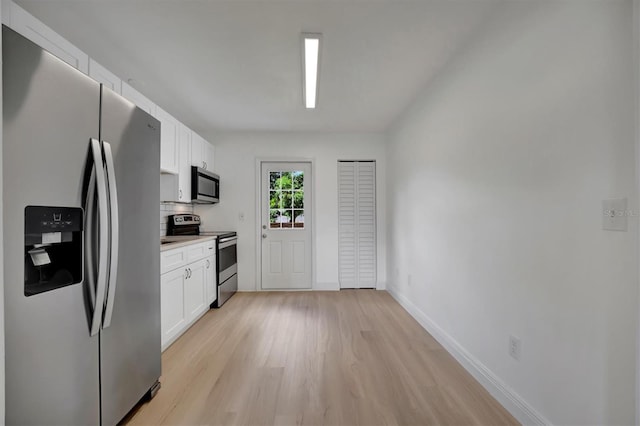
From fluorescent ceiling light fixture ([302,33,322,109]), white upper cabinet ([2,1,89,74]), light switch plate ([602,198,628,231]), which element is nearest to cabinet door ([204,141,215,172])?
fluorescent ceiling light fixture ([302,33,322,109])

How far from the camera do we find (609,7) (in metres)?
1.14

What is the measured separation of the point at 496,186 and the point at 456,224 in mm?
547

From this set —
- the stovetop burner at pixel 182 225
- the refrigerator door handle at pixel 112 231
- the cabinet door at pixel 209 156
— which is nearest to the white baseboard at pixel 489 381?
the refrigerator door handle at pixel 112 231

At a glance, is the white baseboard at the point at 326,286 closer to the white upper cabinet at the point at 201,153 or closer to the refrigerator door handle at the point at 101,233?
the white upper cabinet at the point at 201,153

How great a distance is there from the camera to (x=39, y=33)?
1627 mm

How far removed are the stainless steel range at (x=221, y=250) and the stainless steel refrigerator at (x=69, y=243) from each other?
6.33 feet

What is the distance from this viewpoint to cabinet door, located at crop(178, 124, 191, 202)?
10.6ft

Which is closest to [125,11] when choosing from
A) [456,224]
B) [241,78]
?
[241,78]

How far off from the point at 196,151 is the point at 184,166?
444mm

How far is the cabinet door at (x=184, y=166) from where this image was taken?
3.22m

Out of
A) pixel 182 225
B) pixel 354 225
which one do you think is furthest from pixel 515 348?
pixel 182 225

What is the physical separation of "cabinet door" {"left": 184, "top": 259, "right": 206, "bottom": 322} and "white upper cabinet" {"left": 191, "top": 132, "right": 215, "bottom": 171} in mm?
1376

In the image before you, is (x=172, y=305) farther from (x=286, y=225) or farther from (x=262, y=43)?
(x=262, y=43)

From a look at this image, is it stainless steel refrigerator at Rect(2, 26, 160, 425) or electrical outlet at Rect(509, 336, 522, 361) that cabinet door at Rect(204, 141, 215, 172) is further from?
electrical outlet at Rect(509, 336, 522, 361)
